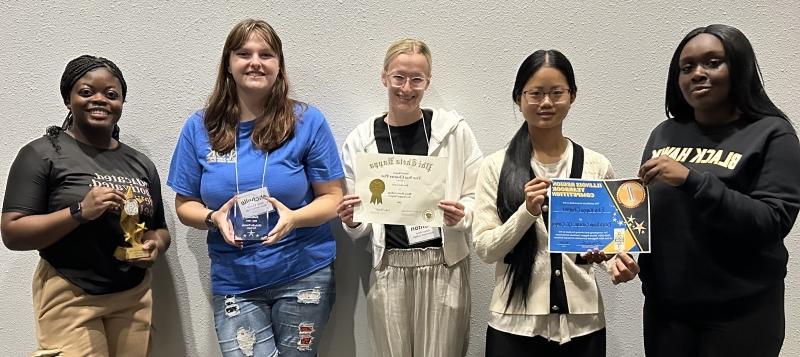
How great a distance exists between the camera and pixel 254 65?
2.02 metres

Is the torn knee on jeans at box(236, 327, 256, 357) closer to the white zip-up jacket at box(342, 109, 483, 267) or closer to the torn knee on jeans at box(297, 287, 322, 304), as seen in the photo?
the torn knee on jeans at box(297, 287, 322, 304)

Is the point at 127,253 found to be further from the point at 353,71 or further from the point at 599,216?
the point at 599,216

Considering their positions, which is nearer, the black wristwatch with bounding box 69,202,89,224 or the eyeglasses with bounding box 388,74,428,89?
the black wristwatch with bounding box 69,202,89,224

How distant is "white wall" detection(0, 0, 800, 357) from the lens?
7.71 ft

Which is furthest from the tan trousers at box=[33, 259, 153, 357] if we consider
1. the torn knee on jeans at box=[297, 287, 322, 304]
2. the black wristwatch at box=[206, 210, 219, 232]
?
the torn knee on jeans at box=[297, 287, 322, 304]

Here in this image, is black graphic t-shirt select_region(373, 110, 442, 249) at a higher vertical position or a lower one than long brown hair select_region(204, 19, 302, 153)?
lower

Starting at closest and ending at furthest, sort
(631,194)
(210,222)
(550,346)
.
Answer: (631,194)
(550,346)
(210,222)

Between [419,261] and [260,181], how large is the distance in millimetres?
603

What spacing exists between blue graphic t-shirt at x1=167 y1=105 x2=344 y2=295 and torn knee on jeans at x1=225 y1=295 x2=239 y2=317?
0.10 feet

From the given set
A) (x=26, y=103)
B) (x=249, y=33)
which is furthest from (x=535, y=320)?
(x=26, y=103)

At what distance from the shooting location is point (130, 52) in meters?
2.47

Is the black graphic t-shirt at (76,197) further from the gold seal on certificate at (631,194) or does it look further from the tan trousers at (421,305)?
the gold seal on certificate at (631,194)

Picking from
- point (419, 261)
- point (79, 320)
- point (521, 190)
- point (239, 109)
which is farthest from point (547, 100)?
point (79, 320)

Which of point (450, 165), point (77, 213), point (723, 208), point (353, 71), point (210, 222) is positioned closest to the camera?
point (723, 208)
